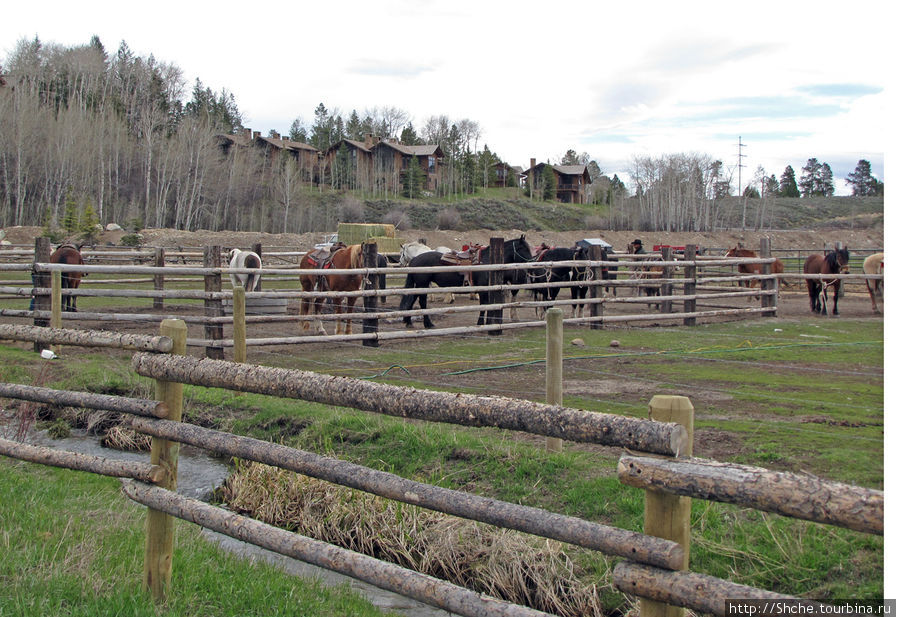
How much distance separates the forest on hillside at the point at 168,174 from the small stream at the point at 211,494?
34.9 m

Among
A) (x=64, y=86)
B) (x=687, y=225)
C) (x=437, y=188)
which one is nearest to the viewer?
(x=64, y=86)

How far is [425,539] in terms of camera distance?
5.09 metres

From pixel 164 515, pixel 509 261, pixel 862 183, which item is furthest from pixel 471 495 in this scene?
pixel 862 183

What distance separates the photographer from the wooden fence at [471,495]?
1930mm

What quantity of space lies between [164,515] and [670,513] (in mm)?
2334

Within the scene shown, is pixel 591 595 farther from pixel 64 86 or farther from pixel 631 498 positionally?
pixel 64 86

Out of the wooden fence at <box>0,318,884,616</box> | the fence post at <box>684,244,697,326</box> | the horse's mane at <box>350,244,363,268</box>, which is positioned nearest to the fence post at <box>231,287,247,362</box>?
the horse's mane at <box>350,244,363,268</box>

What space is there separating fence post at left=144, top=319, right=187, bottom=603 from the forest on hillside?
39.4m

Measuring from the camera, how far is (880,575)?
3801mm

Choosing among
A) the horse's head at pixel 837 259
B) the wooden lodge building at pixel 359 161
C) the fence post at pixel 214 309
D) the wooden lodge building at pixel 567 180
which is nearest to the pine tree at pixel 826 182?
the wooden lodge building at pixel 567 180

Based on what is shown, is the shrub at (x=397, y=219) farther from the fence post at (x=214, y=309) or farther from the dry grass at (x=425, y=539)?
the dry grass at (x=425, y=539)

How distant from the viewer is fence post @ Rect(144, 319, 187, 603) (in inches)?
130

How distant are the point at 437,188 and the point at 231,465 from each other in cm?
7850

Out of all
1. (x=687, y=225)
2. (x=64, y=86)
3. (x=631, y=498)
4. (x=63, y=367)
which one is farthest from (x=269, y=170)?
(x=631, y=498)
